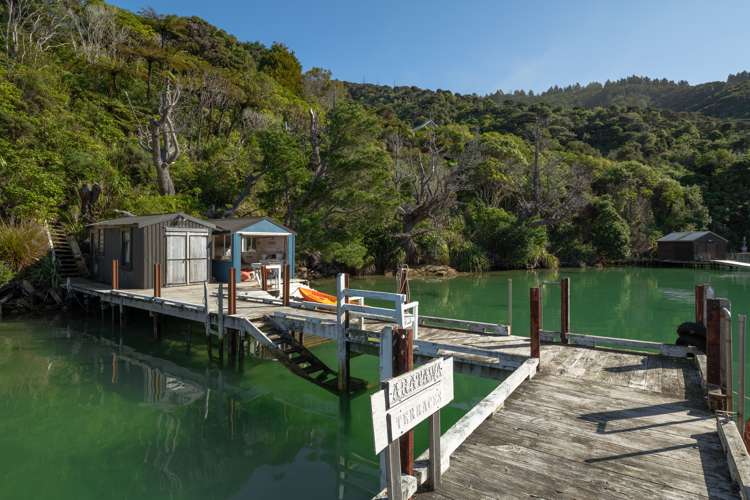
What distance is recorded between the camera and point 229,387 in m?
9.76

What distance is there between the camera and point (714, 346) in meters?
5.77

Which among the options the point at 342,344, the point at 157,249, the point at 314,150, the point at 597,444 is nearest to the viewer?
the point at 597,444

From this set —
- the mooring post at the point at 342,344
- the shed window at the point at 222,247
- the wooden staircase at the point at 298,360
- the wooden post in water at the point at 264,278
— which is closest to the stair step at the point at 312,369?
the wooden staircase at the point at 298,360

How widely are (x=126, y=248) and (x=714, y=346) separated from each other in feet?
53.4

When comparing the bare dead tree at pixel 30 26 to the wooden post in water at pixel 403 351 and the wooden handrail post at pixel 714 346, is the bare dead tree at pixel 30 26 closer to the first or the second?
the wooden post in water at pixel 403 351

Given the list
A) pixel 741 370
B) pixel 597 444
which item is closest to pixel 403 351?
Result: pixel 597 444

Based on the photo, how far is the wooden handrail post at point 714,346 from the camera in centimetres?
570

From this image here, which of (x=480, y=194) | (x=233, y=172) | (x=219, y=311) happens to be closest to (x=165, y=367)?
(x=219, y=311)

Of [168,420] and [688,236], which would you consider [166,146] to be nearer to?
[168,420]

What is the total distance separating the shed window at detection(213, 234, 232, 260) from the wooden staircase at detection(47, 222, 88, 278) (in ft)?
19.8

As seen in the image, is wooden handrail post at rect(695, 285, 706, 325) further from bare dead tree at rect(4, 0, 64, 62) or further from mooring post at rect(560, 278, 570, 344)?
bare dead tree at rect(4, 0, 64, 62)

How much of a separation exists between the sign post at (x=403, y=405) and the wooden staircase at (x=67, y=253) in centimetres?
1954

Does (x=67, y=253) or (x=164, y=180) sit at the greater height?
(x=164, y=180)

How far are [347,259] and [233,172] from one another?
7801 millimetres
